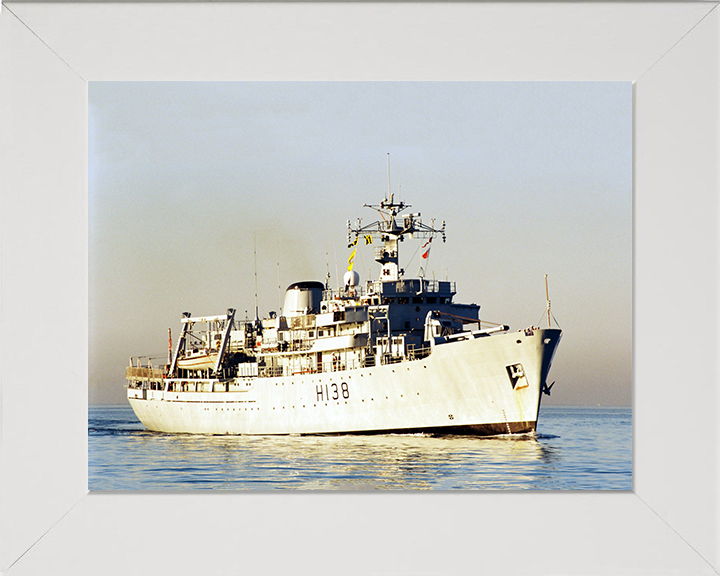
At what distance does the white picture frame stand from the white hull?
6.90 metres

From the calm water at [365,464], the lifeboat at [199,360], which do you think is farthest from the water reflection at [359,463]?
the lifeboat at [199,360]

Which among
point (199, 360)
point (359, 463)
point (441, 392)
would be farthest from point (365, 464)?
point (199, 360)

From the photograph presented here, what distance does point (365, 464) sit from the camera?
11.6 meters

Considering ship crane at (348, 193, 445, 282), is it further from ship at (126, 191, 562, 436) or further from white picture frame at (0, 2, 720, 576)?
white picture frame at (0, 2, 720, 576)

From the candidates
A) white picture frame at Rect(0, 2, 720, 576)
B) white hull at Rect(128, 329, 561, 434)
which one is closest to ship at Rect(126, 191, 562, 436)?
white hull at Rect(128, 329, 561, 434)

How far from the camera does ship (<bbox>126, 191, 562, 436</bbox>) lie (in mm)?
13938

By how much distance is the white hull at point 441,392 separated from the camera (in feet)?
45.6

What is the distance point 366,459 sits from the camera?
12125 mm
